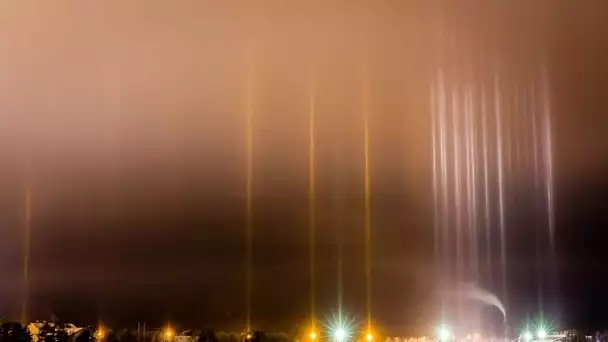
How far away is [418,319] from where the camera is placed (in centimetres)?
4644

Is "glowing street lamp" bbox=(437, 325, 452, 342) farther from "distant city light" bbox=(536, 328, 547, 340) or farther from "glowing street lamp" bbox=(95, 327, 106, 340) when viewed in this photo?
"glowing street lamp" bbox=(95, 327, 106, 340)

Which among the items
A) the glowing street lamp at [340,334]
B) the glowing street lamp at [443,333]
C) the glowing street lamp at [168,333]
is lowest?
the glowing street lamp at [168,333]

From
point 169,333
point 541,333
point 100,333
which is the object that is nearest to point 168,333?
point 169,333

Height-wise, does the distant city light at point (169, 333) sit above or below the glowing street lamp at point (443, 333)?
below

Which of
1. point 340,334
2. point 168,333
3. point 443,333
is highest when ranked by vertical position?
point 443,333

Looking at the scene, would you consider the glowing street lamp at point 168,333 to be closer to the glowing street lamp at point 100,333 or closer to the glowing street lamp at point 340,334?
the glowing street lamp at point 100,333

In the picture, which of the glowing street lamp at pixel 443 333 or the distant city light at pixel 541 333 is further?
the glowing street lamp at pixel 443 333

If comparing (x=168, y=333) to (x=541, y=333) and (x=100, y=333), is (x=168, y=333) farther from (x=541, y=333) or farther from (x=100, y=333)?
(x=541, y=333)

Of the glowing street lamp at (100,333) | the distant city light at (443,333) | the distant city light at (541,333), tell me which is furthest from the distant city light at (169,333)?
the distant city light at (541,333)

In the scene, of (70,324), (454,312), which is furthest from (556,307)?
(70,324)

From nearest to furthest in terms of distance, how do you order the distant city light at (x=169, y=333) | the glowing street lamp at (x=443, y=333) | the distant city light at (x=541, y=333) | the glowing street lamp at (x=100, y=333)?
the distant city light at (x=541, y=333)
the glowing street lamp at (x=443, y=333)
the glowing street lamp at (x=100, y=333)
the distant city light at (x=169, y=333)

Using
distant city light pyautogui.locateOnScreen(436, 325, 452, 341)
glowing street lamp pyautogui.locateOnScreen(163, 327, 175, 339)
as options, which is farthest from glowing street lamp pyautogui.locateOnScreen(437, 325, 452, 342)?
glowing street lamp pyautogui.locateOnScreen(163, 327, 175, 339)

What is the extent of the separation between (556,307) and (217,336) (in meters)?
20.1

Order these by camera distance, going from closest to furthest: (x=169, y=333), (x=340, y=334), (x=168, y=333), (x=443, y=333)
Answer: (x=443, y=333) < (x=340, y=334) < (x=169, y=333) < (x=168, y=333)
